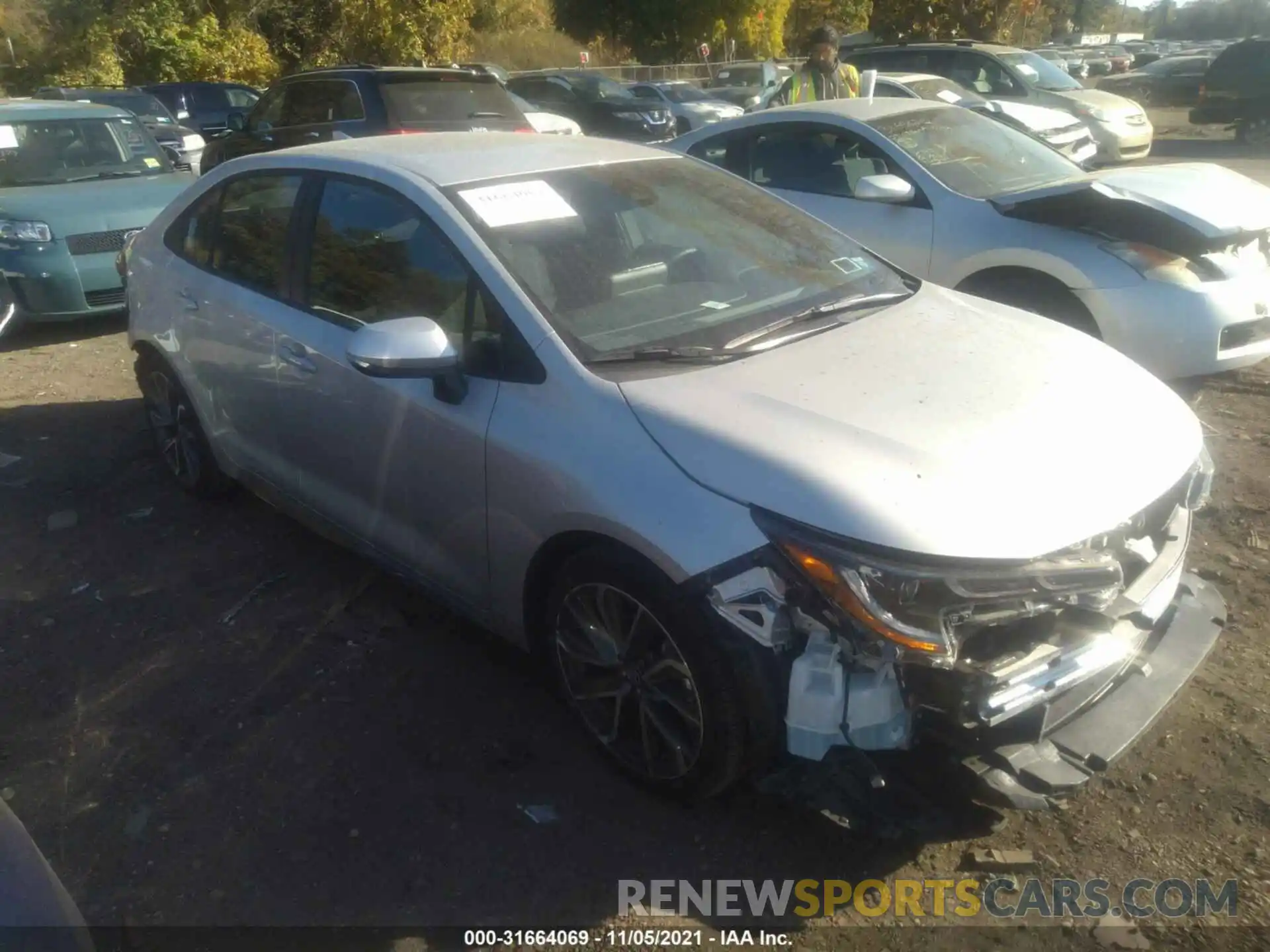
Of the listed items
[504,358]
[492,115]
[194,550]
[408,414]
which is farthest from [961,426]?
[492,115]

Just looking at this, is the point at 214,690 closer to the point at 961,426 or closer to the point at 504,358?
the point at 504,358

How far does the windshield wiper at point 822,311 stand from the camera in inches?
127

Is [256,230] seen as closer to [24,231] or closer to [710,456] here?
[710,456]

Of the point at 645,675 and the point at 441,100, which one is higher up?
the point at 441,100

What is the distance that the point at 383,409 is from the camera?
354cm

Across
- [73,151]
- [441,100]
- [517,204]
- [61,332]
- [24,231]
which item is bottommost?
[61,332]

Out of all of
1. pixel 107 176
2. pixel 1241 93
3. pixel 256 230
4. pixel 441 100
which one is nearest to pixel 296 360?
pixel 256 230

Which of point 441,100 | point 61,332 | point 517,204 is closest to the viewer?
point 517,204

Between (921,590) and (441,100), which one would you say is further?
(441,100)

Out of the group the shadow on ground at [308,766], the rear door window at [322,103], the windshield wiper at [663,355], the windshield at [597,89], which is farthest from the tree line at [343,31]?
the windshield wiper at [663,355]

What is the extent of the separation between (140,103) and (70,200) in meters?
9.04

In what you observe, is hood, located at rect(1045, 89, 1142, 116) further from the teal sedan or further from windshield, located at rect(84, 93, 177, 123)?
windshield, located at rect(84, 93, 177, 123)

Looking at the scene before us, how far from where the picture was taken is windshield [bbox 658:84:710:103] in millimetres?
22406

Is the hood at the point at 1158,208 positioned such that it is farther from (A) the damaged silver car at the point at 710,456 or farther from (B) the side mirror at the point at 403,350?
(B) the side mirror at the point at 403,350
